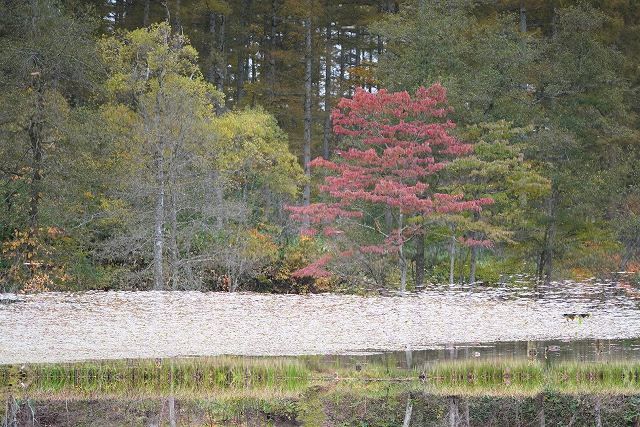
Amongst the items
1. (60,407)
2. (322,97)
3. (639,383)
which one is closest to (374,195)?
(639,383)

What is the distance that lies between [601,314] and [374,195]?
5624mm

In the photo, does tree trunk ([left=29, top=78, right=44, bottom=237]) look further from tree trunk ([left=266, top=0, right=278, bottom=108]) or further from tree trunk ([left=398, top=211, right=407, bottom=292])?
tree trunk ([left=266, top=0, right=278, bottom=108])

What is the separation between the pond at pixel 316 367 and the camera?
9289 millimetres

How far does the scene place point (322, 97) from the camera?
35.8m

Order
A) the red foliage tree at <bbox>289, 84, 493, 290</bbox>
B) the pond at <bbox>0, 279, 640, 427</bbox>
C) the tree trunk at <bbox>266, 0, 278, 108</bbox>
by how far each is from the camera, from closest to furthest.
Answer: the pond at <bbox>0, 279, 640, 427</bbox>
the red foliage tree at <bbox>289, 84, 493, 290</bbox>
the tree trunk at <bbox>266, 0, 278, 108</bbox>

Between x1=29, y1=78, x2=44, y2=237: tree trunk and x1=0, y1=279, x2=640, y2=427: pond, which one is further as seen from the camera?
x1=29, y1=78, x2=44, y2=237: tree trunk

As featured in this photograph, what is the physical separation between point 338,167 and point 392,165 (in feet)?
4.40

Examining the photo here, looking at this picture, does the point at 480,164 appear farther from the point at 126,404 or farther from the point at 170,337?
the point at 126,404

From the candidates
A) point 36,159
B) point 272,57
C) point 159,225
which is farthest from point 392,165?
point 272,57

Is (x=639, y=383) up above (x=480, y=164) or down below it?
below

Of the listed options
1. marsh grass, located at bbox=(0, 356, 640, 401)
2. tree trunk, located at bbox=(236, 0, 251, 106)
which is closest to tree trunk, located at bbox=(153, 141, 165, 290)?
marsh grass, located at bbox=(0, 356, 640, 401)

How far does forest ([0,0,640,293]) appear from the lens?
19594 mm

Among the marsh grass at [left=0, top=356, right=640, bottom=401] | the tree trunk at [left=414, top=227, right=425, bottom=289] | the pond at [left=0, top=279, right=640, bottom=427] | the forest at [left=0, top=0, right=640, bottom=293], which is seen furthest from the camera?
the tree trunk at [left=414, top=227, right=425, bottom=289]

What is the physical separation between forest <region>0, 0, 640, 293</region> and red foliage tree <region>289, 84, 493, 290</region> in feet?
0.19
